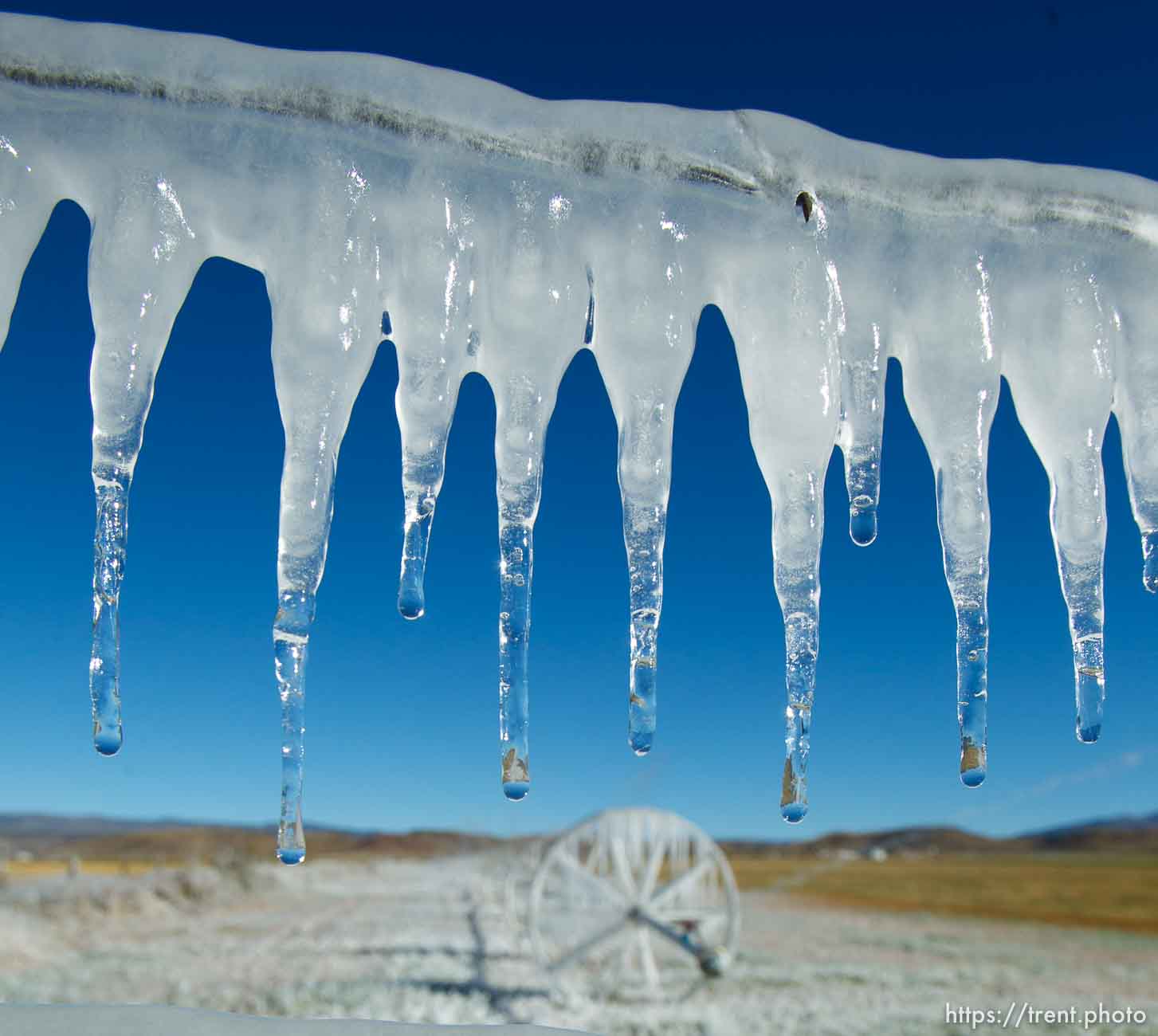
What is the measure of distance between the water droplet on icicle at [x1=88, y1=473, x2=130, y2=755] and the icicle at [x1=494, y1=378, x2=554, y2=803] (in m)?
0.50

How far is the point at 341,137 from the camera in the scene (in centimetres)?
111

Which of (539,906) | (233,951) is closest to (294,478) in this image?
(539,906)

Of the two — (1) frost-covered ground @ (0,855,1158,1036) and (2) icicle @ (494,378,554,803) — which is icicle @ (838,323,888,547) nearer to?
(2) icicle @ (494,378,554,803)

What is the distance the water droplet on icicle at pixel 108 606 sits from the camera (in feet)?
3.74

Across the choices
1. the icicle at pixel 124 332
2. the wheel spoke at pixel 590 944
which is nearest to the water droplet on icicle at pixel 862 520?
the icicle at pixel 124 332

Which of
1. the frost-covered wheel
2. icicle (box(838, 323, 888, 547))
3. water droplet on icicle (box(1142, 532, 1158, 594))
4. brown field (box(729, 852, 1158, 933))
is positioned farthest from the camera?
brown field (box(729, 852, 1158, 933))

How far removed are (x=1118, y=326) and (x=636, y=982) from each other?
14799 mm

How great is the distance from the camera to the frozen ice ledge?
1.76m

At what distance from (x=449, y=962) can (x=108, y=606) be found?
21584mm

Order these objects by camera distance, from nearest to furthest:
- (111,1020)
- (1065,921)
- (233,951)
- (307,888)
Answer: (111,1020) < (233,951) < (307,888) < (1065,921)

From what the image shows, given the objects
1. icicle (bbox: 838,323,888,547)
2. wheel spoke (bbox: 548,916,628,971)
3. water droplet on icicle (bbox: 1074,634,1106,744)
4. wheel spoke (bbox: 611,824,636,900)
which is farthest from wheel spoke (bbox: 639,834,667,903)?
icicle (bbox: 838,323,888,547)

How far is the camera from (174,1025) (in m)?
1.77

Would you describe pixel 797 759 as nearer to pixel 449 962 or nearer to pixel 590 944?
pixel 590 944

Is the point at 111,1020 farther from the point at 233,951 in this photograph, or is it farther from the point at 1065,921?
the point at 1065,921
